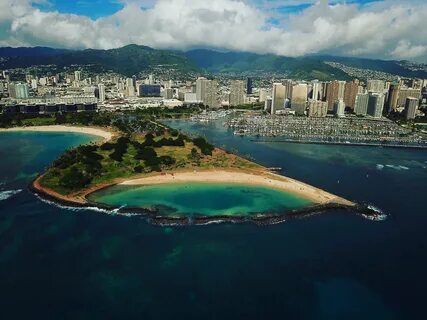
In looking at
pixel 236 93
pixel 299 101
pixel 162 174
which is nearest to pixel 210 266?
pixel 162 174

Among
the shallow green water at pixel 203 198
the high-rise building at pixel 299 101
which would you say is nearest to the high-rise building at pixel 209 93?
the high-rise building at pixel 299 101

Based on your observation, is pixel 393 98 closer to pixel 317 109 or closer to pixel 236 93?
pixel 317 109

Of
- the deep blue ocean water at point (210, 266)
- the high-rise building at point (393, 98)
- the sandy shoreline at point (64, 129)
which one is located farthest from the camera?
the high-rise building at point (393, 98)

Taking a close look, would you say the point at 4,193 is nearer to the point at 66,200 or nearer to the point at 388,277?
the point at 66,200

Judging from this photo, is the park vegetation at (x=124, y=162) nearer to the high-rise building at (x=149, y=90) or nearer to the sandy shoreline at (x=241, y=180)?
the sandy shoreline at (x=241, y=180)

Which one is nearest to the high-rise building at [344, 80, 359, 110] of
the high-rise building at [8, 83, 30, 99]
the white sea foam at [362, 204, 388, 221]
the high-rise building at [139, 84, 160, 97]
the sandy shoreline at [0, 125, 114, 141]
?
the high-rise building at [139, 84, 160, 97]

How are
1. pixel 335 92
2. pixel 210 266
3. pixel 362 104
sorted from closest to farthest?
1. pixel 210 266
2. pixel 362 104
3. pixel 335 92

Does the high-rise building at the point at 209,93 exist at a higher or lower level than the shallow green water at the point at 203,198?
higher
